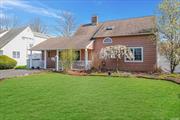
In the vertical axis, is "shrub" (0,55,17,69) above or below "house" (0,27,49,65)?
below

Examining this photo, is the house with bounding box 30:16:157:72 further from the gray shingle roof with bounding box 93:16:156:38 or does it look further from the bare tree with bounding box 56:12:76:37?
the bare tree with bounding box 56:12:76:37

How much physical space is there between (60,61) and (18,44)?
43.0ft

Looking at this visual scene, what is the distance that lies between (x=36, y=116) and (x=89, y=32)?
20827 millimetres

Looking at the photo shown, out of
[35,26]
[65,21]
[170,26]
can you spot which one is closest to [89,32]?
[170,26]

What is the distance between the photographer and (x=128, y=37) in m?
20.2

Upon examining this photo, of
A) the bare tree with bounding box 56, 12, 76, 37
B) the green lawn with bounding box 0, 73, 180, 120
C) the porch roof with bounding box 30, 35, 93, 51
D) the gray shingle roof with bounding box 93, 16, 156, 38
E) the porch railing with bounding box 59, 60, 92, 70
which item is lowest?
the green lawn with bounding box 0, 73, 180, 120

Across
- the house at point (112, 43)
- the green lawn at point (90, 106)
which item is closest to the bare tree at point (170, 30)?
the house at point (112, 43)

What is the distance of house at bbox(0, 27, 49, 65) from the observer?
1163 inches

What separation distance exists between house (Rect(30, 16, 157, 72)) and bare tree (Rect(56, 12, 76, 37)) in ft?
55.6

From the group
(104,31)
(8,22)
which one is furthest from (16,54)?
(8,22)

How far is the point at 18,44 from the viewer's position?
31.2 m

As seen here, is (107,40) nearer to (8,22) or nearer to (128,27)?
(128,27)

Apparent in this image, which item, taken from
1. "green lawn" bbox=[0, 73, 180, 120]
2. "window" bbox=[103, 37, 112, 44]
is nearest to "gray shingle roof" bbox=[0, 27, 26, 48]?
"window" bbox=[103, 37, 112, 44]

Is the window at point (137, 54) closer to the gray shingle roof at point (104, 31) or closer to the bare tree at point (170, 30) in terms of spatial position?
the gray shingle roof at point (104, 31)
